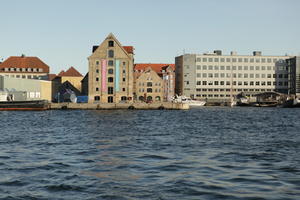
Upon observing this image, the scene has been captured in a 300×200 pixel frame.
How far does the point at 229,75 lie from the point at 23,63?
83.6m

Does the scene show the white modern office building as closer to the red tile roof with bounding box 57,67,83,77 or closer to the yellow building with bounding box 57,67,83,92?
the yellow building with bounding box 57,67,83,92

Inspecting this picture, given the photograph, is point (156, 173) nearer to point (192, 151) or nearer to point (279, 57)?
point (192, 151)

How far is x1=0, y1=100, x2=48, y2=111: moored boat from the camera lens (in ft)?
326

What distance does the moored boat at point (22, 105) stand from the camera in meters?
99.3

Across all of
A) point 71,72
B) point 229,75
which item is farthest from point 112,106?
point 229,75

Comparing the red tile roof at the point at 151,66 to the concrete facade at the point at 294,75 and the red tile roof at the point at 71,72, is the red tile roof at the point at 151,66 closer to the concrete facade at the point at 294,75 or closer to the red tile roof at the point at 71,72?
the red tile roof at the point at 71,72

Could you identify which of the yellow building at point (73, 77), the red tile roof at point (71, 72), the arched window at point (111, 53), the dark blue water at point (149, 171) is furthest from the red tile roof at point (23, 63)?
the dark blue water at point (149, 171)

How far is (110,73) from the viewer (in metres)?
131

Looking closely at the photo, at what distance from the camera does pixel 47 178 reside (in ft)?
59.9

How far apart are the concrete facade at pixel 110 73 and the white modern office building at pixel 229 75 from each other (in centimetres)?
5125

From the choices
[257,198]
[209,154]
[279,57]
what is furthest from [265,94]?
[257,198]

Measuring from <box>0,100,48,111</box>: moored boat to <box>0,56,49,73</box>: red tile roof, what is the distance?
66.8m

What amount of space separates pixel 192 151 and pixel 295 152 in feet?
21.7

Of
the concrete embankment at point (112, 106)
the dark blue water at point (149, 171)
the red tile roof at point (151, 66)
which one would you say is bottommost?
the dark blue water at point (149, 171)
